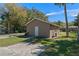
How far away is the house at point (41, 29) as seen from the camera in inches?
345

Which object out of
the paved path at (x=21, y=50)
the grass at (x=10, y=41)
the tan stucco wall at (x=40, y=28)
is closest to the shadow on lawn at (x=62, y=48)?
the paved path at (x=21, y=50)

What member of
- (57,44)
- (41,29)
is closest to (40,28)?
(41,29)

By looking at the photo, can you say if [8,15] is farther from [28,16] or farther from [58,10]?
[58,10]

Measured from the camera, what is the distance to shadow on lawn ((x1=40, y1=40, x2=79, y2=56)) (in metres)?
8.61

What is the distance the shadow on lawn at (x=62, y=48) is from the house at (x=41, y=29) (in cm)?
23

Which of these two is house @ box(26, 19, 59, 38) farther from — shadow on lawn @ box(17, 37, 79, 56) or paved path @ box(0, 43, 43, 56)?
paved path @ box(0, 43, 43, 56)

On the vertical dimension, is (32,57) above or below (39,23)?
below

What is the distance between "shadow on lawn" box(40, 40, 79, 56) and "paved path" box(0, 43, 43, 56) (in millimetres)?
160

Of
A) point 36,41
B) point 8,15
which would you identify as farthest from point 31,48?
point 8,15

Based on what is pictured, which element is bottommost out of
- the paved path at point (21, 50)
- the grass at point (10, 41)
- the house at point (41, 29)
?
the paved path at point (21, 50)

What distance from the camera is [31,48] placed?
28.5ft

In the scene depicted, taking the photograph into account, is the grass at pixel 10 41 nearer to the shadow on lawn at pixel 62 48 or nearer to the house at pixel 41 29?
the house at pixel 41 29

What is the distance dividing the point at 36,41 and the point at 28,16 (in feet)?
1.89

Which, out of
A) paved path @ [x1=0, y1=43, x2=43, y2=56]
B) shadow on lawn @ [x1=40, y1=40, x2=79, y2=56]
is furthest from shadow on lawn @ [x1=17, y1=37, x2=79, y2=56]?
paved path @ [x1=0, y1=43, x2=43, y2=56]
